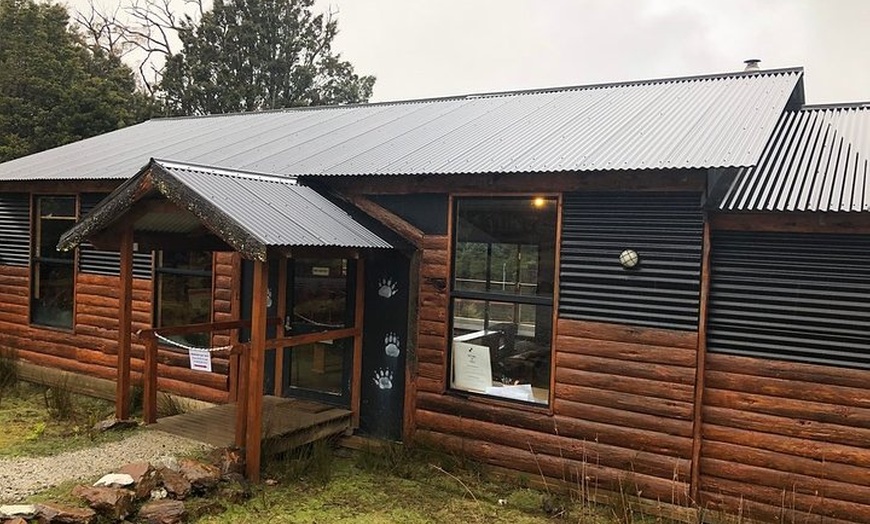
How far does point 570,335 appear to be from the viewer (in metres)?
5.36

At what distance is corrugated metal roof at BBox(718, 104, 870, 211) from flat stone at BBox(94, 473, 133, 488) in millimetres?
4911

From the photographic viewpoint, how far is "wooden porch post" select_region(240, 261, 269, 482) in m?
5.01

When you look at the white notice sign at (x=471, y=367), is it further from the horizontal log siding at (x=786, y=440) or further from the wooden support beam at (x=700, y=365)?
the horizontal log siding at (x=786, y=440)

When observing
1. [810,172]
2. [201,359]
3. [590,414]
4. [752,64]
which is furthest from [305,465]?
[752,64]

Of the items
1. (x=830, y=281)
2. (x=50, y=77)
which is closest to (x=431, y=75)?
(x=50, y=77)

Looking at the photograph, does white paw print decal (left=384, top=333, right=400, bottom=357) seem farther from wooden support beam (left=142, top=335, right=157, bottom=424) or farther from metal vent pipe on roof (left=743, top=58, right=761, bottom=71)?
metal vent pipe on roof (left=743, top=58, right=761, bottom=71)

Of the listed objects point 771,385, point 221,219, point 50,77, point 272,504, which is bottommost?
point 272,504

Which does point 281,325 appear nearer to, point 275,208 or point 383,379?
point 383,379

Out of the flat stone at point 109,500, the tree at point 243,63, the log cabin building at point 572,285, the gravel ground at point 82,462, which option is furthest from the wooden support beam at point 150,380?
the tree at point 243,63

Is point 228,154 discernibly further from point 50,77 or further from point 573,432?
point 50,77

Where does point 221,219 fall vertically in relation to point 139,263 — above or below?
above

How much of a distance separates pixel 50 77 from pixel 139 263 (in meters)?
13.6

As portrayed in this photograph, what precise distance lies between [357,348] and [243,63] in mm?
21968

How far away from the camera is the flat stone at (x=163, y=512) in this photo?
170 inches
